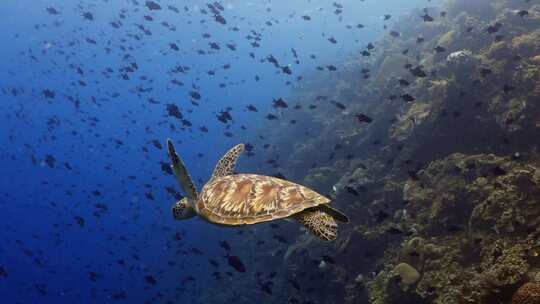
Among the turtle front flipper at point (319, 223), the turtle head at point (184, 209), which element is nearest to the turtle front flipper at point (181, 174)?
the turtle head at point (184, 209)

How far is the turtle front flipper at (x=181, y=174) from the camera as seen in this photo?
6.40 metres

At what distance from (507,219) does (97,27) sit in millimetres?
159856

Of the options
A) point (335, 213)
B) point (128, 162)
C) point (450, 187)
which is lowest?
point (128, 162)

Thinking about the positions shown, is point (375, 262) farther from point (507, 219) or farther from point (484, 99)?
point (484, 99)

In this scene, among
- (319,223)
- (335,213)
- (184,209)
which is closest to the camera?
(319,223)

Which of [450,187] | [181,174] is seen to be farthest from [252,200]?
[450,187]

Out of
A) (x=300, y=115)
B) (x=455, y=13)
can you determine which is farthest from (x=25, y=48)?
(x=455, y=13)

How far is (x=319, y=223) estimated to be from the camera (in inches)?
217

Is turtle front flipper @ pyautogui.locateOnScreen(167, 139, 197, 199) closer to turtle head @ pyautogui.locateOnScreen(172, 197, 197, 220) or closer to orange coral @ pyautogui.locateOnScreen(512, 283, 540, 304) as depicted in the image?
turtle head @ pyautogui.locateOnScreen(172, 197, 197, 220)

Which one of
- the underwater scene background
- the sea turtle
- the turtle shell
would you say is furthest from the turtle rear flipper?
the underwater scene background

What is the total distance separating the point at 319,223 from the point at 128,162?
17416cm

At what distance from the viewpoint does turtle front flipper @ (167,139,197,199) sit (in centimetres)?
640

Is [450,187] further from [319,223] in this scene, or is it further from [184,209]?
[184,209]

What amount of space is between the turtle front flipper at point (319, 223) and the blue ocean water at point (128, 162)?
643 centimetres
